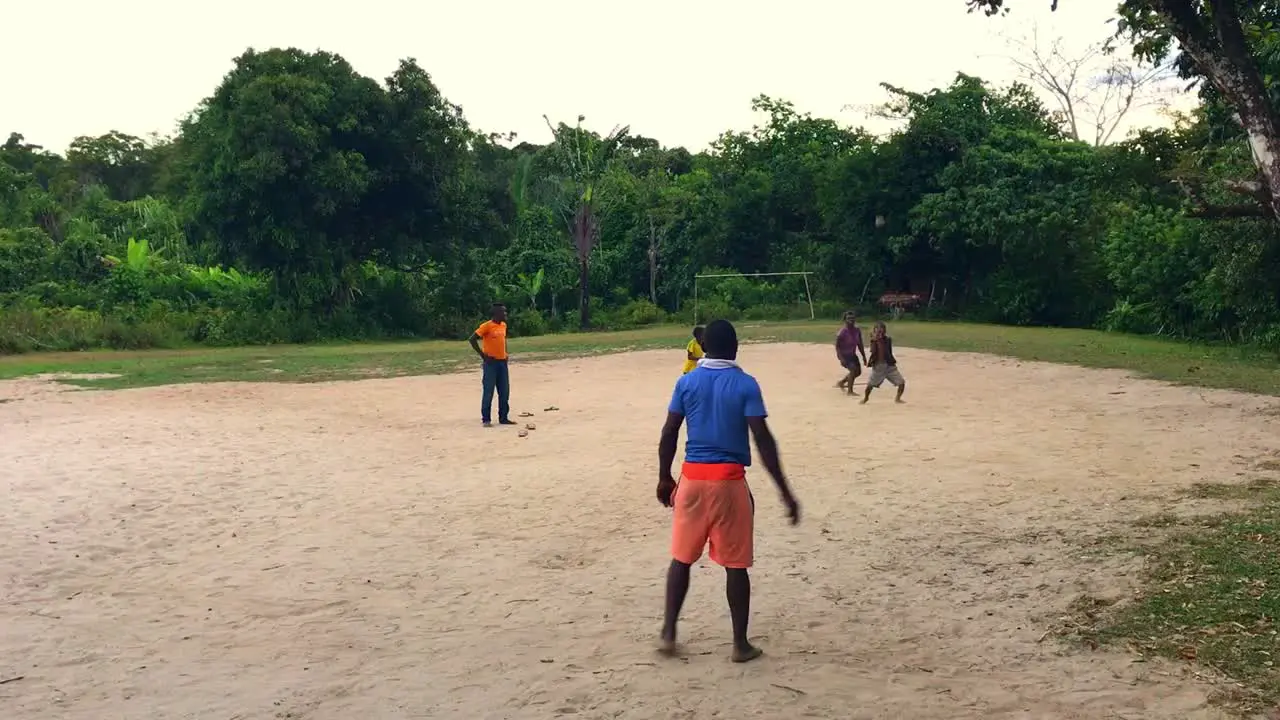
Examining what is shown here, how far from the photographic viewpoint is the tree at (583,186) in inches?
1537

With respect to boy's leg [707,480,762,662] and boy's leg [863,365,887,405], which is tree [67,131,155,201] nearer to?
boy's leg [863,365,887,405]

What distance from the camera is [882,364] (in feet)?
49.1

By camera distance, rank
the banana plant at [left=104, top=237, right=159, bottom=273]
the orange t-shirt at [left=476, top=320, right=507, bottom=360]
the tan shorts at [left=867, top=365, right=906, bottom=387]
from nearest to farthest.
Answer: the orange t-shirt at [left=476, top=320, right=507, bottom=360] < the tan shorts at [left=867, top=365, right=906, bottom=387] < the banana plant at [left=104, top=237, right=159, bottom=273]

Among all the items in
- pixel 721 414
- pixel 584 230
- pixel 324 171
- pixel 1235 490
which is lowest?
pixel 1235 490

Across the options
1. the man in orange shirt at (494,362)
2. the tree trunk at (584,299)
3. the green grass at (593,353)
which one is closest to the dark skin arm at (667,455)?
the man in orange shirt at (494,362)

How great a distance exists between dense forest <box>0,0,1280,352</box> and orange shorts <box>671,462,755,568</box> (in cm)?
1915

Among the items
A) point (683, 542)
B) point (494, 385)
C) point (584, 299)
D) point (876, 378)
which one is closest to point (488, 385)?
point (494, 385)

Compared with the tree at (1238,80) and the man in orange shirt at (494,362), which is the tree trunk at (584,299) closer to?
the man in orange shirt at (494,362)

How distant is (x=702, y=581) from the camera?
264 inches

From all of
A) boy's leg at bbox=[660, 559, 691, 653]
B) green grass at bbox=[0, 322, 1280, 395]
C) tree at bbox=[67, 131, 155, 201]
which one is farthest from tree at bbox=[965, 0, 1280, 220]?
tree at bbox=[67, 131, 155, 201]

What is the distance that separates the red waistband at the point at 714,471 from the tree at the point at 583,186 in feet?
110

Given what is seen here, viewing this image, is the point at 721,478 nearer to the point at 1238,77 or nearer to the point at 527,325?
the point at 1238,77

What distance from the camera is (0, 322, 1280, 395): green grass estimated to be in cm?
1881

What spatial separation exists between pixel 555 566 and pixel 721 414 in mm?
2491
